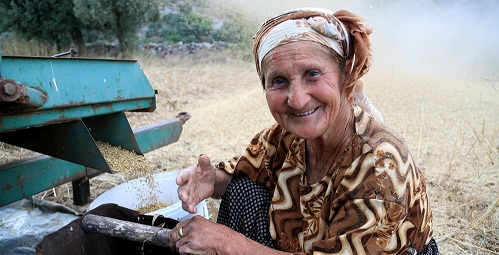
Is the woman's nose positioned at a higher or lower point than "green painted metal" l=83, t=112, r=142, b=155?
higher

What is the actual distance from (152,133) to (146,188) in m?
0.62

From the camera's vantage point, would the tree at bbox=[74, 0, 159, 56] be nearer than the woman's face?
No

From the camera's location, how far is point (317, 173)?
1.72m

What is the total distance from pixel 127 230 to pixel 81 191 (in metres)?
1.81

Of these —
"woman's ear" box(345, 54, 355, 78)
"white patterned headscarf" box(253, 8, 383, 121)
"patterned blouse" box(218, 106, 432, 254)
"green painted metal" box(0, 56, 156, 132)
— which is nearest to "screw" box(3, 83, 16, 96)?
"green painted metal" box(0, 56, 156, 132)

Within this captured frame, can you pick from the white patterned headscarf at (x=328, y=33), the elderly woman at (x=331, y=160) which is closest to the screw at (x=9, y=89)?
the elderly woman at (x=331, y=160)

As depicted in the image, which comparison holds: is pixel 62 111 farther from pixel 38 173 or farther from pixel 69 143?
pixel 38 173

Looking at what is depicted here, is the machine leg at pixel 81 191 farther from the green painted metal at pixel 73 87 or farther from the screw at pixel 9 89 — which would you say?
the screw at pixel 9 89

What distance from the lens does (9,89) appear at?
1.61 meters

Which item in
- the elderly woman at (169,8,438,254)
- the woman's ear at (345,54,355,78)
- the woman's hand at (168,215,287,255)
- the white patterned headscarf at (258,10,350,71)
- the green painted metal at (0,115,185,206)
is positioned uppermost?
the white patterned headscarf at (258,10,350,71)

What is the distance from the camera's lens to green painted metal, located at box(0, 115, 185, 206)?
2400 millimetres

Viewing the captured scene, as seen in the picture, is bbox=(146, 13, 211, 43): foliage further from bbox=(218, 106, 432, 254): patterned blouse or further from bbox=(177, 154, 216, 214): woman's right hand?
bbox=(218, 106, 432, 254): patterned blouse

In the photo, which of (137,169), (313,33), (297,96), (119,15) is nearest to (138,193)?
(137,169)

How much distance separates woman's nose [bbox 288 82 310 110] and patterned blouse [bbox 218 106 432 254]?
240 millimetres
